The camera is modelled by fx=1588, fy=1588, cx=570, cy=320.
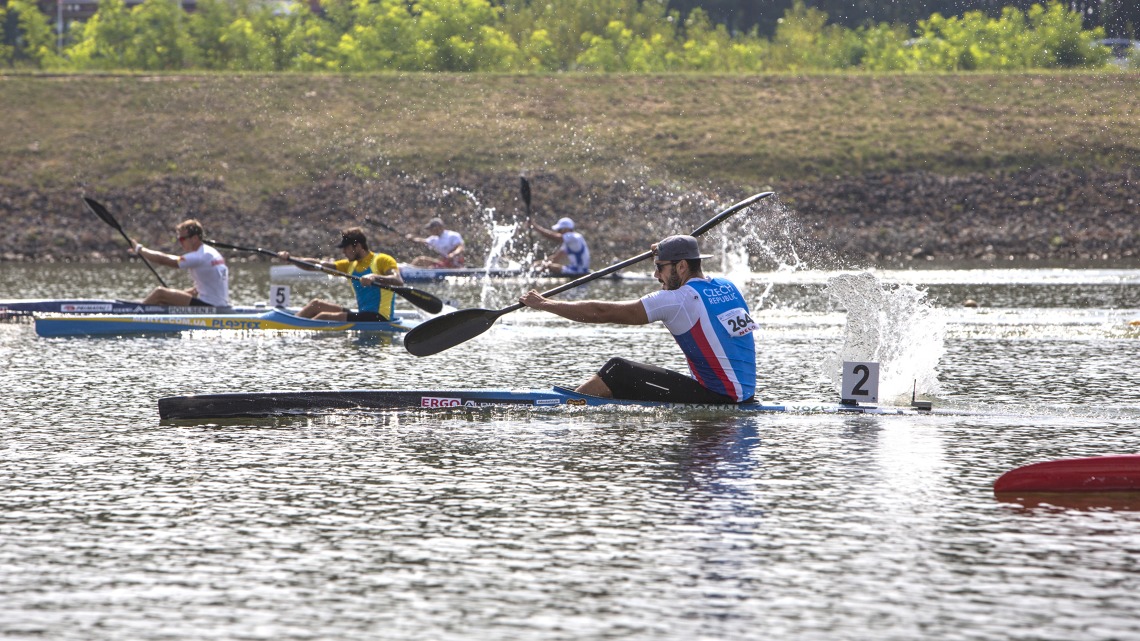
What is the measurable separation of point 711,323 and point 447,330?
3.29 metres

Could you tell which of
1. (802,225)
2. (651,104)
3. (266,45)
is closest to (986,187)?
(802,225)

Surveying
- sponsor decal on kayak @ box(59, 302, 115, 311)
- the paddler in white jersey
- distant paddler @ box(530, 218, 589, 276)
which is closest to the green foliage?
distant paddler @ box(530, 218, 589, 276)

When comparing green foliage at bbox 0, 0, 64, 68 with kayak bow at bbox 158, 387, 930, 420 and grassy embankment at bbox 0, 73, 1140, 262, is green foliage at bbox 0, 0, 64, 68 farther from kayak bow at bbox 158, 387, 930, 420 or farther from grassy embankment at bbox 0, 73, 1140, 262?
kayak bow at bbox 158, 387, 930, 420

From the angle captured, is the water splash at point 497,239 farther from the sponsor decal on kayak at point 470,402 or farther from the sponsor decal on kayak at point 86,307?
the sponsor decal on kayak at point 470,402

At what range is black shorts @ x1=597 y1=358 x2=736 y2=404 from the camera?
519 inches

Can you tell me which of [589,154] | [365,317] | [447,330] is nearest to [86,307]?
[365,317]

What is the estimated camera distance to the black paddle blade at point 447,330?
1487 centimetres

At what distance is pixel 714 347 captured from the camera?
12812 mm

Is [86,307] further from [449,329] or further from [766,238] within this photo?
[766,238]

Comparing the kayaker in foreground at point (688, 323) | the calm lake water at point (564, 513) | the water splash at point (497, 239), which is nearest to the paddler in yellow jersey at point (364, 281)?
the calm lake water at point (564, 513)

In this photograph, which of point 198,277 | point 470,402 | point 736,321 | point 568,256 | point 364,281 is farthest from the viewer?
point 568,256

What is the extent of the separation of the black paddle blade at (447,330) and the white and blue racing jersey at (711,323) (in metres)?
2.51

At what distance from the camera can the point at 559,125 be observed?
62.2 meters

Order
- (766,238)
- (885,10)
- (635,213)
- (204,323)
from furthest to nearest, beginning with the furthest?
(885,10)
(635,213)
(766,238)
(204,323)
